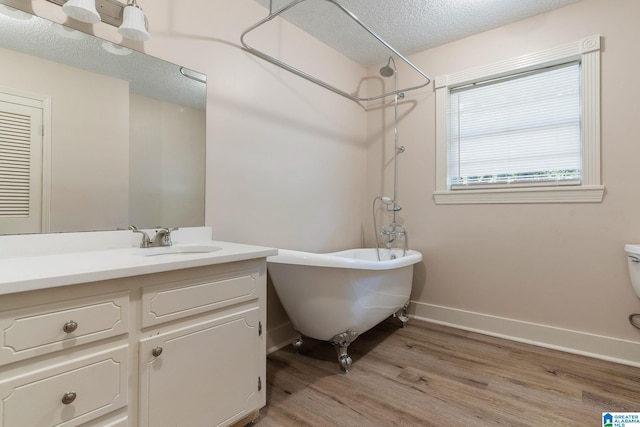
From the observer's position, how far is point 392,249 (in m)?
2.81

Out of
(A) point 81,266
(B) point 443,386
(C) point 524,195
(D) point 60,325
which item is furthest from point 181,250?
(C) point 524,195

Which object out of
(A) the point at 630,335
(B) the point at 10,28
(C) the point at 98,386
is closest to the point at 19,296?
(C) the point at 98,386

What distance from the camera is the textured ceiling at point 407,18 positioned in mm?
2123

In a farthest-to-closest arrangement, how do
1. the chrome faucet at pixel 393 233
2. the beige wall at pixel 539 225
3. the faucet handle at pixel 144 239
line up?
1. the chrome faucet at pixel 393 233
2. the beige wall at pixel 539 225
3. the faucet handle at pixel 144 239

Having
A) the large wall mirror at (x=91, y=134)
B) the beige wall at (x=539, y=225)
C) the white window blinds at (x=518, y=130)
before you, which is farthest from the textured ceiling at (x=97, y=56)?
the white window blinds at (x=518, y=130)

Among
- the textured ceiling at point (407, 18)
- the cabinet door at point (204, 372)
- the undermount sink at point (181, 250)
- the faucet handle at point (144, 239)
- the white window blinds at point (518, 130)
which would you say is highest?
the textured ceiling at point (407, 18)

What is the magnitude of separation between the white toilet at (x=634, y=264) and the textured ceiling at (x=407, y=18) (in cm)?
167

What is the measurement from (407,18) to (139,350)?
8.44 ft

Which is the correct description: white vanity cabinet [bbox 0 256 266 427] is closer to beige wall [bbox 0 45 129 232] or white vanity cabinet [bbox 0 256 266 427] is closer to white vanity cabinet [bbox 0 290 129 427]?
white vanity cabinet [bbox 0 290 129 427]

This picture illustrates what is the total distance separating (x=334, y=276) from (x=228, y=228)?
0.71 metres

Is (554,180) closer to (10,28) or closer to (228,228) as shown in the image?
(228,228)

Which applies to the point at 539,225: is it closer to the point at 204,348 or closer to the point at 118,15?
the point at 204,348

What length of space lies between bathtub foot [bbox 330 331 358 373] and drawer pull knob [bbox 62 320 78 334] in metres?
1.35

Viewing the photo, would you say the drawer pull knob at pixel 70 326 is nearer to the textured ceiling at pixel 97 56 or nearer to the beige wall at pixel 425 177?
the beige wall at pixel 425 177
